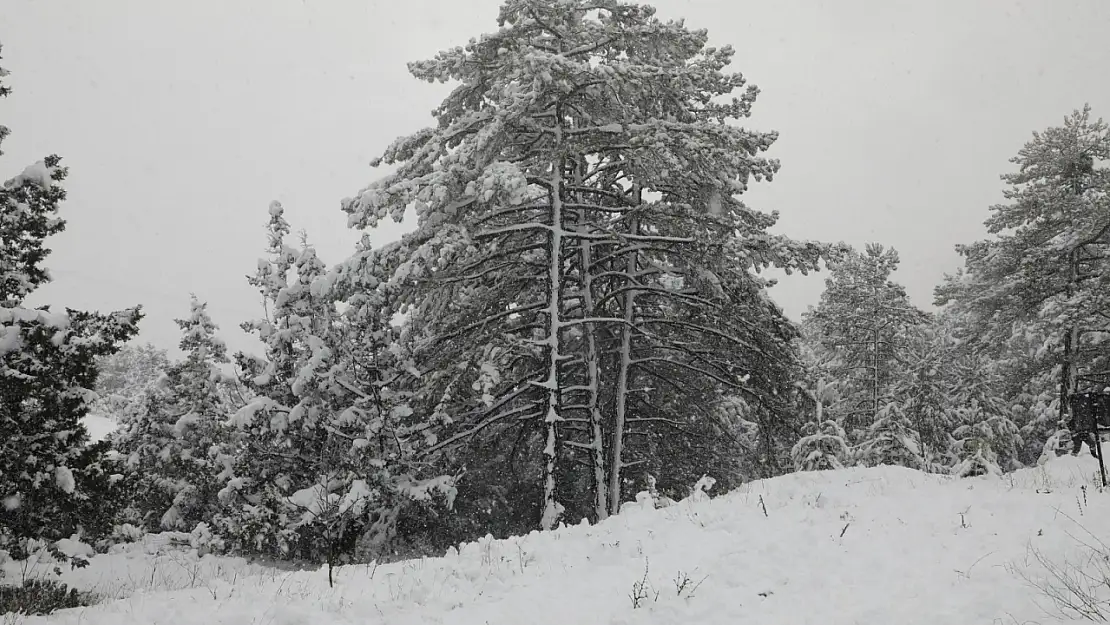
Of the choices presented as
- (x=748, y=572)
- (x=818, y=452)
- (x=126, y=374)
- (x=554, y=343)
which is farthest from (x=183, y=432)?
(x=126, y=374)

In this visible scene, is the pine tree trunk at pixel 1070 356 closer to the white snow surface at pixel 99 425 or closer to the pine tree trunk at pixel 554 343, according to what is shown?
the pine tree trunk at pixel 554 343

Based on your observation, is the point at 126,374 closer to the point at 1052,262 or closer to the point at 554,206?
the point at 554,206

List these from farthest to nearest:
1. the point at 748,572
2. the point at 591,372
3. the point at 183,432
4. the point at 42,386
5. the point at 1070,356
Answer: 1. the point at 1070,356
2. the point at 183,432
3. the point at 591,372
4. the point at 42,386
5. the point at 748,572

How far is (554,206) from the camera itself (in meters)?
12.4

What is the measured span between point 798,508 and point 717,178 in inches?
269

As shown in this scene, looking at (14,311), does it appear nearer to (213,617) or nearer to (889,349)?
(213,617)

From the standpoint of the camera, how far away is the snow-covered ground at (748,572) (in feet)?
17.0

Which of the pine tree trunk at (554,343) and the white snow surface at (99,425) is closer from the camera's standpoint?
the pine tree trunk at (554,343)

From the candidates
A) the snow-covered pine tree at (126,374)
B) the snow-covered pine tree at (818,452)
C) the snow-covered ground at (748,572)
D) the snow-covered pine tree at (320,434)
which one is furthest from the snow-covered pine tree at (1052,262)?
the snow-covered pine tree at (126,374)

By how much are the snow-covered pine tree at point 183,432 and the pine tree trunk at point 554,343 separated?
409 inches

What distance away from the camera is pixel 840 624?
489 cm

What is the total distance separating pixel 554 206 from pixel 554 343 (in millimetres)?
2713

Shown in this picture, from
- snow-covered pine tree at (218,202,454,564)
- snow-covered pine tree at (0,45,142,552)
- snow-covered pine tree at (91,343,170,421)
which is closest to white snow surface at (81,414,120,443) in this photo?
snow-covered pine tree at (91,343,170,421)

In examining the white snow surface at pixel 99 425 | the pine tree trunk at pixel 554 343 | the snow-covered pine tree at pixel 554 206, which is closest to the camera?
the snow-covered pine tree at pixel 554 206
